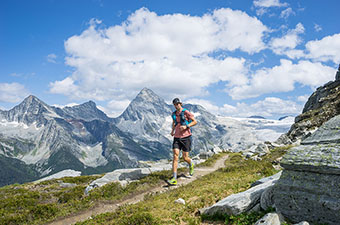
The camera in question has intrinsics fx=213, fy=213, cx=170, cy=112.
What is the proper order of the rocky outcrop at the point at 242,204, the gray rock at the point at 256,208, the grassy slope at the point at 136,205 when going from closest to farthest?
the gray rock at the point at 256,208
the rocky outcrop at the point at 242,204
the grassy slope at the point at 136,205

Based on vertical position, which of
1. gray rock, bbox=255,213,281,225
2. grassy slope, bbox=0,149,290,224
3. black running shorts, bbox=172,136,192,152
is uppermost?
black running shorts, bbox=172,136,192,152

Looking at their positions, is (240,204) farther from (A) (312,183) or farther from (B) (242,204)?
(A) (312,183)

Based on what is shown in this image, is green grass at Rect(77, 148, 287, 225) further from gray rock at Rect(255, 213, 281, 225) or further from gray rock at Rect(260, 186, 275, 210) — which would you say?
gray rock at Rect(255, 213, 281, 225)

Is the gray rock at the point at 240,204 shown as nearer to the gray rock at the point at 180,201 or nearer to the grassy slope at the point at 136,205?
the grassy slope at the point at 136,205

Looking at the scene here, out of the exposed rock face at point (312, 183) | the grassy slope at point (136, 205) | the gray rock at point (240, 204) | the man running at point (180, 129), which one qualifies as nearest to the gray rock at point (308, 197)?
the exposed rock face at point (312, 183)

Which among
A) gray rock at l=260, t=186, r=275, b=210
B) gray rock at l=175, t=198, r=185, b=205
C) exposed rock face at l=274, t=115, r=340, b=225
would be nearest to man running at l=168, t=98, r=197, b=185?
gray rock at l=175, t=198, r=185, b=205

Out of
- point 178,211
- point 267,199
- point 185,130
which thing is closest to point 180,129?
point 185,130

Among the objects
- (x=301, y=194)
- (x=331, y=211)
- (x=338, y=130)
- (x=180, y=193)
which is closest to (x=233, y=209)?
(x=301, y=194)

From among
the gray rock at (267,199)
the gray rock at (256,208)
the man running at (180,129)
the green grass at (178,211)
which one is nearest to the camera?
the gray rock at (267,199)

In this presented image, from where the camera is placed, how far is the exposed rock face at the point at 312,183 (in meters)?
5.40

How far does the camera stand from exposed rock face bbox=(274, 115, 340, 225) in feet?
17.7

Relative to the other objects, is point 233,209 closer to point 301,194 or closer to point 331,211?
point 301,194

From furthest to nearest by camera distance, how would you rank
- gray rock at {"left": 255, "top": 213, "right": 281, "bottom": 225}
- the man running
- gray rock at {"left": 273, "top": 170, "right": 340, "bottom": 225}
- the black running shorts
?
the black running shorts
the man running
gray rock at {"left": 255, "top": 213, "right": 281, "bottom": 225}
gray rock at {"left": 273, "top": 170, "right": 340, "bottom": 225}

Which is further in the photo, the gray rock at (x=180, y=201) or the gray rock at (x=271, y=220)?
the gray rock at (x=180, y=201)
